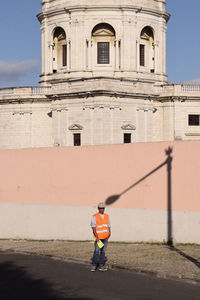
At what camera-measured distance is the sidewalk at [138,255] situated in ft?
52.8

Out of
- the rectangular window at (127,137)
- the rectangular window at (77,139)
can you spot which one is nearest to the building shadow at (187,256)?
the rectangular window at (77,139)

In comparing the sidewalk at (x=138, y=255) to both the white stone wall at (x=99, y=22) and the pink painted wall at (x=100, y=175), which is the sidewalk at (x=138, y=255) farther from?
the white stone wall at (x=99, y=22)

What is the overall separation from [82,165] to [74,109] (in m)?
27.8

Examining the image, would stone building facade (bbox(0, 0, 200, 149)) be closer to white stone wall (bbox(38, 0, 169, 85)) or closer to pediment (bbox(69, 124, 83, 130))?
white stone wall (bbox(38, 0, 169, 85))

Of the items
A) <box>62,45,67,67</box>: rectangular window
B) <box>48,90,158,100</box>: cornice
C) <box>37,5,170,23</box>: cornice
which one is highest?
<box>37,5,170,23</box>: cornice

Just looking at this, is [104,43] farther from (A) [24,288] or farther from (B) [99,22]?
(A) [24,288]

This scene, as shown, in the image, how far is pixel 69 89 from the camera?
5181 cm

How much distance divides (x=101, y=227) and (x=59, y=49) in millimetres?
42959

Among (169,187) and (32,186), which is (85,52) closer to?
(32,186)

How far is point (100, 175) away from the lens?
2323 centimetres

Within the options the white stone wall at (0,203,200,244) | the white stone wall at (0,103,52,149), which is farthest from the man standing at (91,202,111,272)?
the white stone wall at (0,103,52,149)

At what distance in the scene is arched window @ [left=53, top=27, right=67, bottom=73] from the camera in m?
57.2

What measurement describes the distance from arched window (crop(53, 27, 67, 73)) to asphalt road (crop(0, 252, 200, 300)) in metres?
41.1

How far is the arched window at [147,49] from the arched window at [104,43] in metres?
2.80
